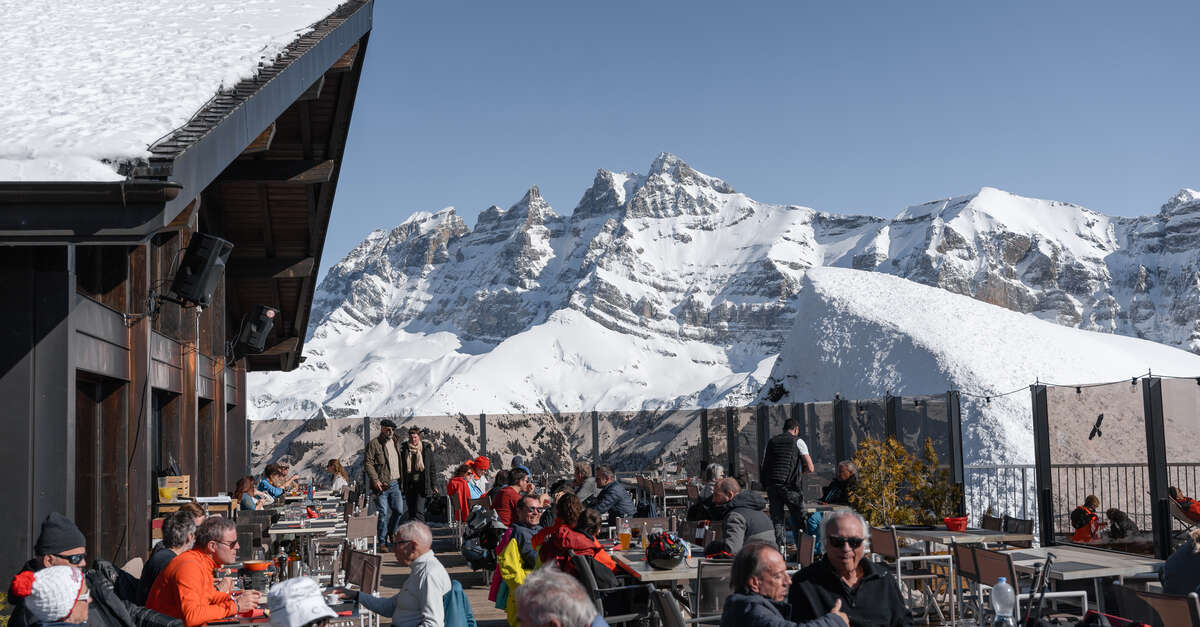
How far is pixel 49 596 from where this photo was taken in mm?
3359

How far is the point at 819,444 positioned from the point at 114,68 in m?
10.4

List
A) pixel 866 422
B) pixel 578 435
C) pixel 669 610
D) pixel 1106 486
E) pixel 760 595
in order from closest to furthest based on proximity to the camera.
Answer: pixel 760 595 → pixel 669 610 → pixel 1106 486 → pixel 866 422 → pixel 578 435

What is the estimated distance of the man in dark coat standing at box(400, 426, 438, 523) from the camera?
11.3m

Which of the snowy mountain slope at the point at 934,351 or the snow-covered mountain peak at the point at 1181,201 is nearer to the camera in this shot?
the snowy mountain slope at the point at 934,351

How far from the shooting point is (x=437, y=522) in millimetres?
14609

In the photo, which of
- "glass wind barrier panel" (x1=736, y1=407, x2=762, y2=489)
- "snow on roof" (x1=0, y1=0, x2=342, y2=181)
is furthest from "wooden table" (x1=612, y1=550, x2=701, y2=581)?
"glass wind barrier panel" (x1=736, y1=407, x2=762, y2=489)

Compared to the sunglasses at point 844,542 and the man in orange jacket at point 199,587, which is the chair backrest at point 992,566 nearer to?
the sunglasses at point 844,542

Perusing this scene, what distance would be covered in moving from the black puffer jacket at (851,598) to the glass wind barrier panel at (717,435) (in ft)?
43.8

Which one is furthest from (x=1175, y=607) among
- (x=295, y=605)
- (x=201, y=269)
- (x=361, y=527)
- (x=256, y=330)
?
(x=256, y=330)

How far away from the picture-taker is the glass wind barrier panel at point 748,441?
15755 millimetres

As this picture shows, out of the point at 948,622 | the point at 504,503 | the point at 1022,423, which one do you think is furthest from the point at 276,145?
the point at 1022,423

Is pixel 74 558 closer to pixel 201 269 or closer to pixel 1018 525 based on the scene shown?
pixel 201 269

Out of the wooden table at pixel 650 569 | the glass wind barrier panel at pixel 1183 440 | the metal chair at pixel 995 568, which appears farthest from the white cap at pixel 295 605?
the glass wind barrier panel at pixel 1183 440

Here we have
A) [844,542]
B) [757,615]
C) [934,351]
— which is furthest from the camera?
[934,351]
